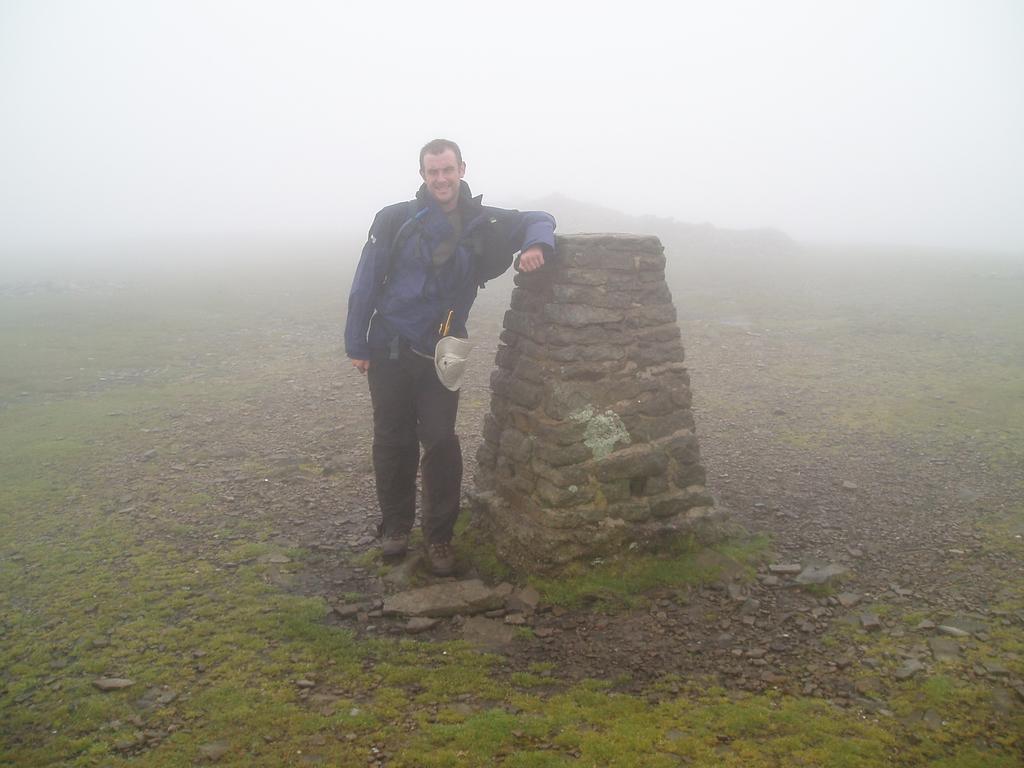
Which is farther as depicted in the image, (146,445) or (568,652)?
(146,445)

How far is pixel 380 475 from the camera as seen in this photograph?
6.31m

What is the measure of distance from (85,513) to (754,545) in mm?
6793

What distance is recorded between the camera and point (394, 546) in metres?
6.36

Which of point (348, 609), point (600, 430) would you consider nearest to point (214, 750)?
point (348, 609)

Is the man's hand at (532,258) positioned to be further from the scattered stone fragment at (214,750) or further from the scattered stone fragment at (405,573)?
the scattered stone fragment at (214,750)

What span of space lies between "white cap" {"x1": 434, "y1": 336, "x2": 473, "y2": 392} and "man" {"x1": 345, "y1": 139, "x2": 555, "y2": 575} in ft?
0.50

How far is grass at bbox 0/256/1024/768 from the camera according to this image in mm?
3924

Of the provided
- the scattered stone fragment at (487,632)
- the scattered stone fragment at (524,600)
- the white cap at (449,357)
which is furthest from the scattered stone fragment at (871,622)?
the white cap at (449,357)

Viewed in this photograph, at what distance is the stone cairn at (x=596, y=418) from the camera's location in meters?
5.87

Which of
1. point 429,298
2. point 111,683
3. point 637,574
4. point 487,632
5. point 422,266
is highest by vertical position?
point 422,266

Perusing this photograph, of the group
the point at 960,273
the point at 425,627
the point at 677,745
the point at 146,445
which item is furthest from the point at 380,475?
the point at 960,273

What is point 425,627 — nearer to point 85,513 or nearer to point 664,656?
point 664,656

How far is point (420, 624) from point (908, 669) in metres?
3.39

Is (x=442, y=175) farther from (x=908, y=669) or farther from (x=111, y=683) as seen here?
(x=908, y=669)
